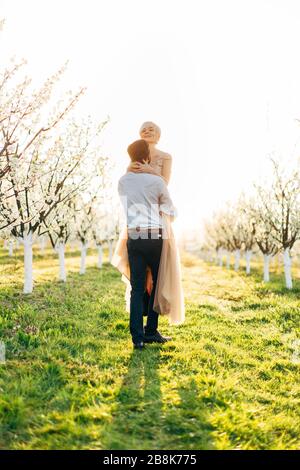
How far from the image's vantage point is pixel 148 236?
18.7 ft

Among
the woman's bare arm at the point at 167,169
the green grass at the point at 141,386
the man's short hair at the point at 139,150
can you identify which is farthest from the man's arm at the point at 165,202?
the green grass at the point at 141,386

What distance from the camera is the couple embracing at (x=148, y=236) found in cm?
573

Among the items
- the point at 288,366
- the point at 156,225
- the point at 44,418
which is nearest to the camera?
the point at 44,418

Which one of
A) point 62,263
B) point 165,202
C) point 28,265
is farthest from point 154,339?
point 62,263

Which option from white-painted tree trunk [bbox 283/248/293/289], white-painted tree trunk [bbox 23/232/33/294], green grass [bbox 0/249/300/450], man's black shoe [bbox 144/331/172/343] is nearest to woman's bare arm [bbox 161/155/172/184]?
man's black shoe [bbox 144/331/172/343]

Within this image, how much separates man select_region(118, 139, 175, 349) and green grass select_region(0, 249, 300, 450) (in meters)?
0.99

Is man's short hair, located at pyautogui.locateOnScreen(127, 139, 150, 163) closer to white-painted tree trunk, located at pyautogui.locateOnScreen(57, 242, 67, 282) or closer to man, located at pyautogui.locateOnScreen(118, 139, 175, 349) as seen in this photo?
man, located at pyautogui.locateOnScreen(118, 139, 175, 349)

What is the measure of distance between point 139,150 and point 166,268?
1.81 meters

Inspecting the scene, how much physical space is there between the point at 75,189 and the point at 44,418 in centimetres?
861

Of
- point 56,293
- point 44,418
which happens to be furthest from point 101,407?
point 56,293

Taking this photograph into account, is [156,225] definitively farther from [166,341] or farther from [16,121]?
[16,121]

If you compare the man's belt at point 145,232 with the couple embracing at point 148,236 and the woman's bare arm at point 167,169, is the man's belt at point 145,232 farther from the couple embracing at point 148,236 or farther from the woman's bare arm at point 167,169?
the woman's bare arm at point 167,169

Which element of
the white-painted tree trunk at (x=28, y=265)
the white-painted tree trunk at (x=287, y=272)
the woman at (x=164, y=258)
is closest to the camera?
the woman at (x=164, y=258)
